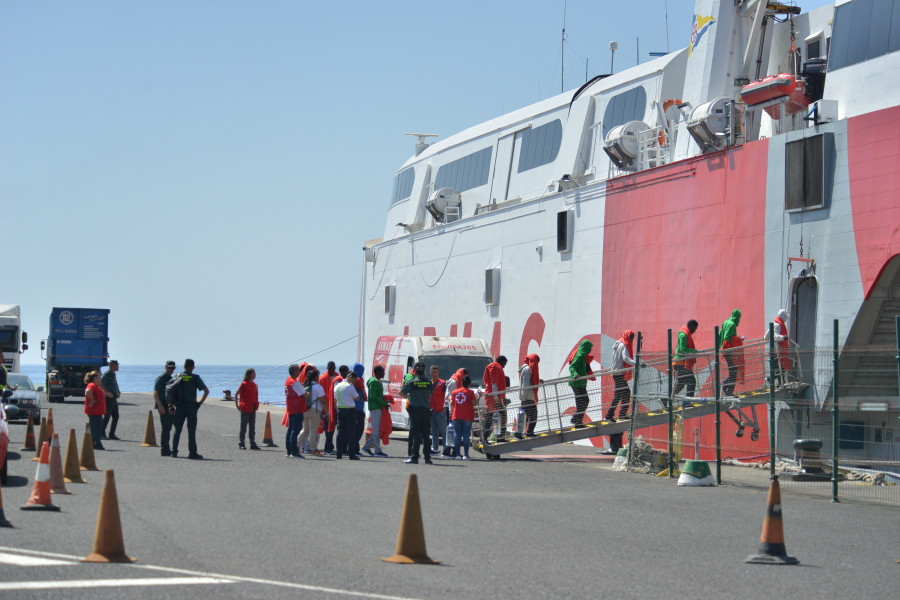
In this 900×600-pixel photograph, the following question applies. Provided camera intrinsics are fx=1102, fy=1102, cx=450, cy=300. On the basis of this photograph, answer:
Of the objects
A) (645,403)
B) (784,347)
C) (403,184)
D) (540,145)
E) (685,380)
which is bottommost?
(645,403)

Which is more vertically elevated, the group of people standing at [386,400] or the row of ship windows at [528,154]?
the row of ship windows at [528,154]

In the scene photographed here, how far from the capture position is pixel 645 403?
20.5 metres

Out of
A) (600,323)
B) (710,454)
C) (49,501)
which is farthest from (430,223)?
(49,501)

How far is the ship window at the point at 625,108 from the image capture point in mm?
25052

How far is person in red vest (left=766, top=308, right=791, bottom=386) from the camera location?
55.4 ft

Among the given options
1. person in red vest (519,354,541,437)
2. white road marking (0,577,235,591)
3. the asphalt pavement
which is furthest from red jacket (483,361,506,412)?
white road marking (0,577,235,591)

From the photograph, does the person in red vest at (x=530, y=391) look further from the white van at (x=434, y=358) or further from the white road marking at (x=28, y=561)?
the white road marking at (x=28, y=561)

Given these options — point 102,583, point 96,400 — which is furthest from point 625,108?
point 102,583

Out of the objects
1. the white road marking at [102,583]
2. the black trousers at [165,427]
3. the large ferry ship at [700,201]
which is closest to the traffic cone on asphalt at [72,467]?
the black trousers at [165,427]

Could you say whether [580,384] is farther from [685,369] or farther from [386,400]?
[386,400]

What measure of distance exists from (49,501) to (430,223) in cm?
2600

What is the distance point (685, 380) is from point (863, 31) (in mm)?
6372

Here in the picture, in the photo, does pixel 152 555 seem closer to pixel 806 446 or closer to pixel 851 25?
pixel 806 446

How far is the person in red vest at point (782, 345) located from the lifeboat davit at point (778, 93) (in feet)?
12.7
